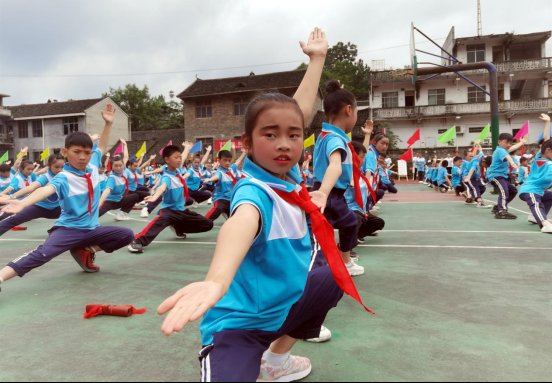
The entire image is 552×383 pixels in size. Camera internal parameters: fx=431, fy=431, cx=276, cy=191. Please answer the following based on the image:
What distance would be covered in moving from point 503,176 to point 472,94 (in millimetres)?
28167

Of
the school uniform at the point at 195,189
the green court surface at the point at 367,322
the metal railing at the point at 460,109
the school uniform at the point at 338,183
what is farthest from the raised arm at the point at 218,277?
the metal railing at the point at 460,109

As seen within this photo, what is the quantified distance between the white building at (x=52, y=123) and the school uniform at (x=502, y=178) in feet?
112

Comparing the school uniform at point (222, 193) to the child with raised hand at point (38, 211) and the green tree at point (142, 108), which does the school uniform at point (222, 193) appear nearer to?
the child with raised hand at point (38, 211)

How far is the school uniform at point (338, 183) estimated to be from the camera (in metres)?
3.71

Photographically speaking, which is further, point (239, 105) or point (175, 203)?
point (239, 105)

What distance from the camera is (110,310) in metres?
3.16

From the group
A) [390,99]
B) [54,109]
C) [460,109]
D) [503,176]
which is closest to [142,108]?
[54,109]

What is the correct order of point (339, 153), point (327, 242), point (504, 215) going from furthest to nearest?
point (504, 215), point (339, 153), point (327, 242)

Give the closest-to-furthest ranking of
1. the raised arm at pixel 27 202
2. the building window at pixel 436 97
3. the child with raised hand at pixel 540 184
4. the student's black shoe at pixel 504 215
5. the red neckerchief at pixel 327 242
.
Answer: the red neckerchief at pixel 327 242 → the raised arm at pixel 27 202 → the child with raised hand at pixel 540 184 → the student's black shoe at pixel 504 215 → the building window at pixel 436 97

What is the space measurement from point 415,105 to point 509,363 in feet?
114

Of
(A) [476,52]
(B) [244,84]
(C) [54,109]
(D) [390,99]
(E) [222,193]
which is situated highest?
(A) [476,52]

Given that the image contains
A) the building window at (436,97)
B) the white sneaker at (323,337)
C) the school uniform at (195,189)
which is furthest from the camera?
the building window at (436,97)

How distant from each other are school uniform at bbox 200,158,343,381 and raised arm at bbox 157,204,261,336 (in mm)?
92

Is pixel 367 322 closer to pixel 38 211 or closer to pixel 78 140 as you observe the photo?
pixel 78 140
